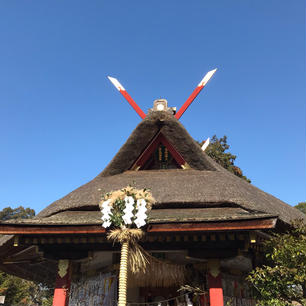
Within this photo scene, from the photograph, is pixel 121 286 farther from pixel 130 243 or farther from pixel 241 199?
pixel 241 199

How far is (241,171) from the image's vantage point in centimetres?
2905

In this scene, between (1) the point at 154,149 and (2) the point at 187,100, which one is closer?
(1) the point at 154,149

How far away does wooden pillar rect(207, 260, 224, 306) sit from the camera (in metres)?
8.02

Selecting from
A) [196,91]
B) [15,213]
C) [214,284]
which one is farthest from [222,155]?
[15,213]

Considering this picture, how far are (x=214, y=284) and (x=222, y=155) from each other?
23181 mm

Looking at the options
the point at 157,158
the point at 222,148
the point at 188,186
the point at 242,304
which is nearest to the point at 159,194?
the point at 188,186

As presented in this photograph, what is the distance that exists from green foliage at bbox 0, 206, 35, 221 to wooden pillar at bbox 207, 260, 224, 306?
60.4 meters

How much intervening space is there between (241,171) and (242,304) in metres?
20.7

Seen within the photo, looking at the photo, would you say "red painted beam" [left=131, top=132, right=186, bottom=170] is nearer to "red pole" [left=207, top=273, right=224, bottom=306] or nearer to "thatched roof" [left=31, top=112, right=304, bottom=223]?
"thatched roof" [left=31, top=112, right=304, bottom=223]

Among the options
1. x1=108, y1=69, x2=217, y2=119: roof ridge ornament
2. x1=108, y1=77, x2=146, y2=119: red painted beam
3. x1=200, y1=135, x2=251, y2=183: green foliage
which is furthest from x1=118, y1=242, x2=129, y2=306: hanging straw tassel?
x1=200, y1=135, x2=251, y2=183: green foliage

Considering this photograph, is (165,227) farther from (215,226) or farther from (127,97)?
(127,97)

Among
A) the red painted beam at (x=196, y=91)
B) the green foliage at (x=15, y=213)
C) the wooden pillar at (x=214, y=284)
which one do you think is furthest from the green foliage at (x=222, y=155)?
the green foliage at (x=15, y=213)

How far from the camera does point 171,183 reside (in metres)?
10.5

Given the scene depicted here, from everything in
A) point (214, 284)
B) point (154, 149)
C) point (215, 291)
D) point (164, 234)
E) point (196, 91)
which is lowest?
point (215, 291)
